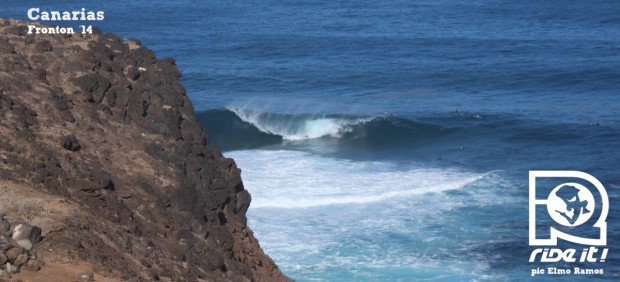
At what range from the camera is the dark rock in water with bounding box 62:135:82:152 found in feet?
68.0

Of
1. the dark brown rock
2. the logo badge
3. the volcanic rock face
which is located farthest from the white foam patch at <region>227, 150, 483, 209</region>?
the dark brown rock

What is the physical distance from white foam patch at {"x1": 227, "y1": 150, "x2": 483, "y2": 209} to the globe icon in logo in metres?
3.94

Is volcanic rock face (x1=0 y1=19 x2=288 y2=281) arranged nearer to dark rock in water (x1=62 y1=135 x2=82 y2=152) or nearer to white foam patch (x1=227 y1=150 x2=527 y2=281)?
dark rock in water (x1=62 y1=135 x2=82 y2=152)

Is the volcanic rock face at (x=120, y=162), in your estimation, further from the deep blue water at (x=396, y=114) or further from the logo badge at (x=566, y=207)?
the logo badge at (x=566, y=207)

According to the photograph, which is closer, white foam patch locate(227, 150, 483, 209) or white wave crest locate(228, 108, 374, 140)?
white foam patch locate(227, 150, 483, 209)

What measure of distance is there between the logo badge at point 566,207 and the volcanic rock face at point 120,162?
58.3 ft

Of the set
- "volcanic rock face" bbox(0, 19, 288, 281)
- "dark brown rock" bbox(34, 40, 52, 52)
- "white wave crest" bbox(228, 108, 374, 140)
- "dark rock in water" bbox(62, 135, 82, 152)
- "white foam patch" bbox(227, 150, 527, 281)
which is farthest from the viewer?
"white wave crest" bbox(228, 108, 374, 140)

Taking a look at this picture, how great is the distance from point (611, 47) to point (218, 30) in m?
26.6

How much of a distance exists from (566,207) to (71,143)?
25445mm

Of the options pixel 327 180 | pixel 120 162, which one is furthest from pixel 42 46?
pixel 327 180

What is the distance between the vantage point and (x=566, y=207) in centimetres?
4241

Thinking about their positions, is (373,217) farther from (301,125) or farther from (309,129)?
(301,125)

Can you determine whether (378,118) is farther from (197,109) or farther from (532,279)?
(532,279)

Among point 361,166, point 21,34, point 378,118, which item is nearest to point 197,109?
point 378,118
